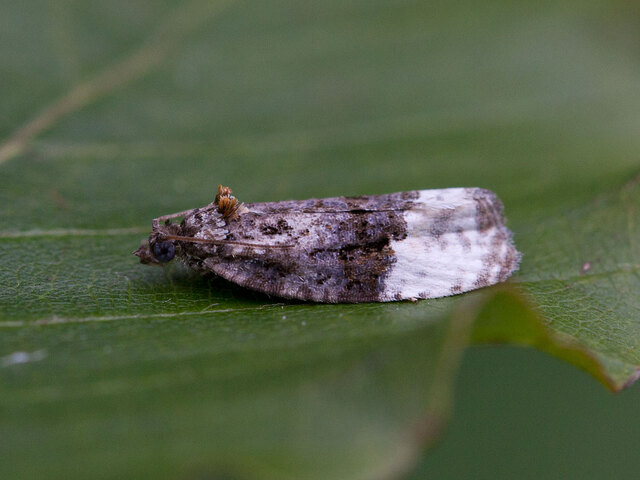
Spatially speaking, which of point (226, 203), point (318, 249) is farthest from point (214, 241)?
point (318, 249)

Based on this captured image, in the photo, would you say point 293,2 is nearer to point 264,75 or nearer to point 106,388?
point 264,75

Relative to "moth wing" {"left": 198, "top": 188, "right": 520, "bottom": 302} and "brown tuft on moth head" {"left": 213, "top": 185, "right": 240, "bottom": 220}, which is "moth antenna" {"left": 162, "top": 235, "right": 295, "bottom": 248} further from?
"brown tuft on moth head" {"left": 213, "top": 185, "right": 240, "bottom": 220}

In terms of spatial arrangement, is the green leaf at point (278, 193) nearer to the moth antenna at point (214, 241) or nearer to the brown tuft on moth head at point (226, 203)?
the moth antenna at point (214, 241)

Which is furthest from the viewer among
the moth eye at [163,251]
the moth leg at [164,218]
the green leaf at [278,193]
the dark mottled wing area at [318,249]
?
the moth leg at [164,218]

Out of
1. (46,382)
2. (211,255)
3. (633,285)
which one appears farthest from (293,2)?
(46,382)

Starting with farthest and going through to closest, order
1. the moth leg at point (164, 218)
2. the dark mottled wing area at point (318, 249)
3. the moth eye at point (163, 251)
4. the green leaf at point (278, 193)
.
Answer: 1. the moth leg at point (164, 218)
2. the moth eye at point (163, 251)
3. the dark mottled wing area at point (318, 249)
4. the green leaf at point (278, 193)

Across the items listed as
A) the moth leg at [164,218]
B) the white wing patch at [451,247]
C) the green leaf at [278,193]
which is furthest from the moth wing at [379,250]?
the moth leg at [164,218]
